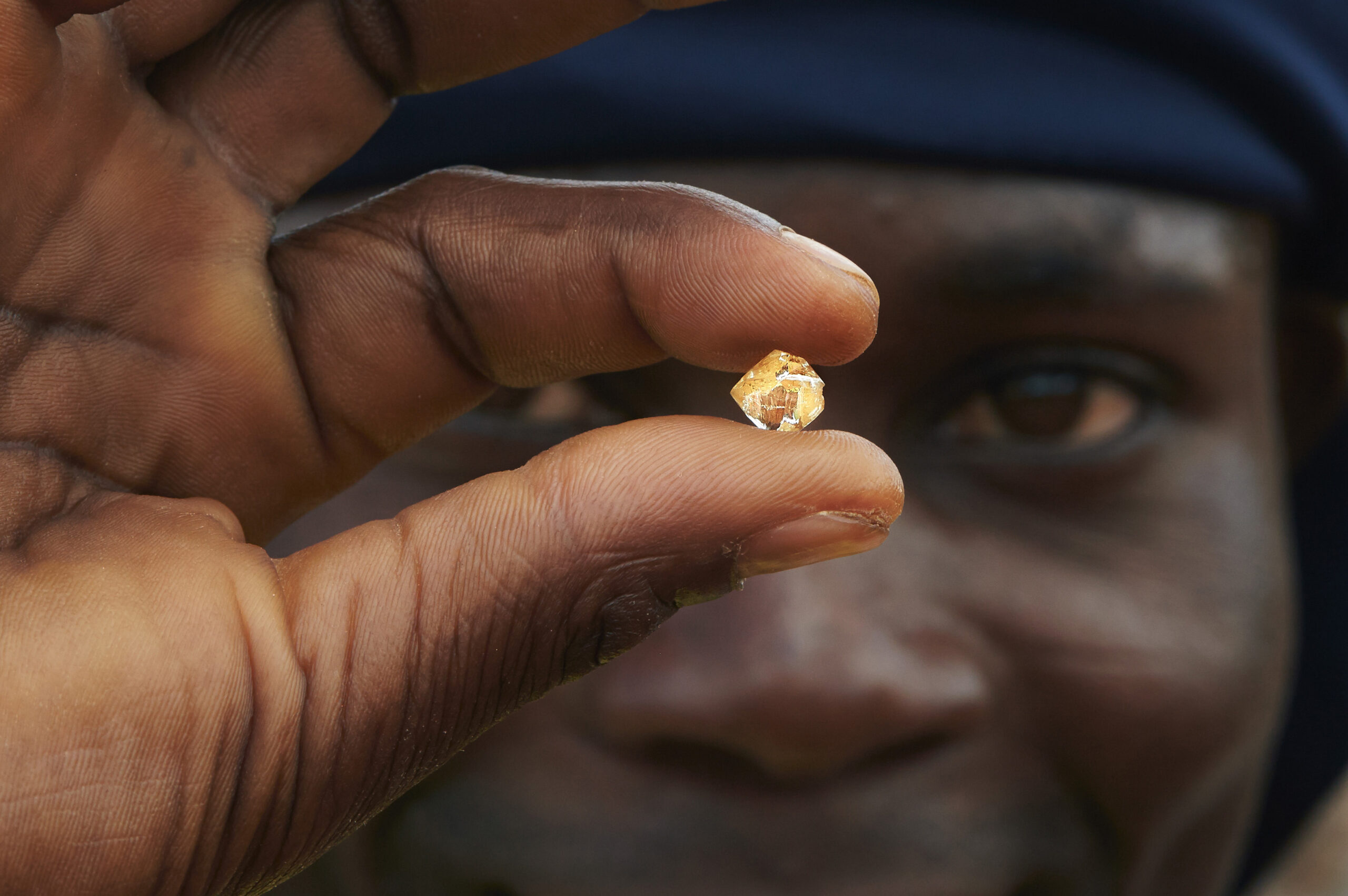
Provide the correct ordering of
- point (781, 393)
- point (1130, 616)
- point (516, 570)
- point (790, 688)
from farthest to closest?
point (1130, 616)
point (790, 688)
point (781, 393)
point (516, 570)

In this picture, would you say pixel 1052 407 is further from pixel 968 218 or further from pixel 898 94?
pixel 898 94

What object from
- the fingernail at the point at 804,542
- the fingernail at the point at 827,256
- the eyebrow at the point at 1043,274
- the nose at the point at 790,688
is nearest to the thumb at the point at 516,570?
the fingernail at the point at 804,542

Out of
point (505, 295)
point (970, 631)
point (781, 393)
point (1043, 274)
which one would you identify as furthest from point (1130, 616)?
point (505, 295)

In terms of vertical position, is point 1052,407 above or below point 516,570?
below

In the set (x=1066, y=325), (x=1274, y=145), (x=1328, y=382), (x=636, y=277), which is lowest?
(x=1328, y=382)

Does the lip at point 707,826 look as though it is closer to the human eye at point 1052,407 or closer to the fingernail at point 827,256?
the human eye at point 1052,407

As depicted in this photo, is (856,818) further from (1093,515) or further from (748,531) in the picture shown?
(748,531)

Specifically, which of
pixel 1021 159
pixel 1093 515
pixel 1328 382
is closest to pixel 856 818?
pixel 1093 515

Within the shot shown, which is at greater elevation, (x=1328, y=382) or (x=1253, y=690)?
(x=1328, y=382)
